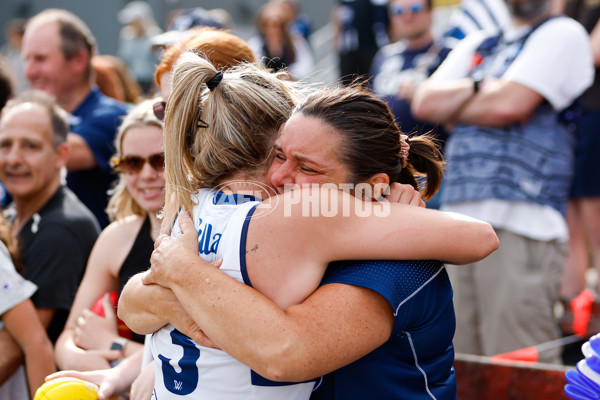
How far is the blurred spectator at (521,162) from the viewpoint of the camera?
3.53m

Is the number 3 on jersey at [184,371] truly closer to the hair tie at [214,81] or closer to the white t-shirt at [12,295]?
the hair tie at [214,81]

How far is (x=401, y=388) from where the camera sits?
170 centimetres

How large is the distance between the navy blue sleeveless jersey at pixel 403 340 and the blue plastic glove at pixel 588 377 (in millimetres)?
331

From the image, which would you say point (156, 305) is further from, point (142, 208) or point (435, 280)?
point (142, 208)

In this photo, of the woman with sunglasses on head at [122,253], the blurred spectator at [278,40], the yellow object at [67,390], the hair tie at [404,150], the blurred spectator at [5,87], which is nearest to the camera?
the hair tie at [404,150]

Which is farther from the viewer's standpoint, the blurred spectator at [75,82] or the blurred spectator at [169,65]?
the blurred spectator at [75,82]

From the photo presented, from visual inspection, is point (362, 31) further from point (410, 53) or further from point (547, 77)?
point (547, 77)

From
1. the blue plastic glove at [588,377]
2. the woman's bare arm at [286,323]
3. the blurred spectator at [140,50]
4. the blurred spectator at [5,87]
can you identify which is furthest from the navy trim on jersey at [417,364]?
the blurred spectator at [140,50]

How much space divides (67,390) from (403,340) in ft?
3.57

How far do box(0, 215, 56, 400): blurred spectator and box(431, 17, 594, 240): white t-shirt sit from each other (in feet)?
7.55

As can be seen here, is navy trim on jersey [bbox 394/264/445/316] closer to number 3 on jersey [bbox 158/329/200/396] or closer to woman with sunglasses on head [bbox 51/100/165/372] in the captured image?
number 3 on jersey [bbox 158/329/200/396]

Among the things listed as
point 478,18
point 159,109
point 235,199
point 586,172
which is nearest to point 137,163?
point 159,109

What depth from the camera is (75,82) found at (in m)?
4.60

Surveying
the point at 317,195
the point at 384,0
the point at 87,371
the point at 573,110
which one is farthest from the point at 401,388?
the point at 384,0
